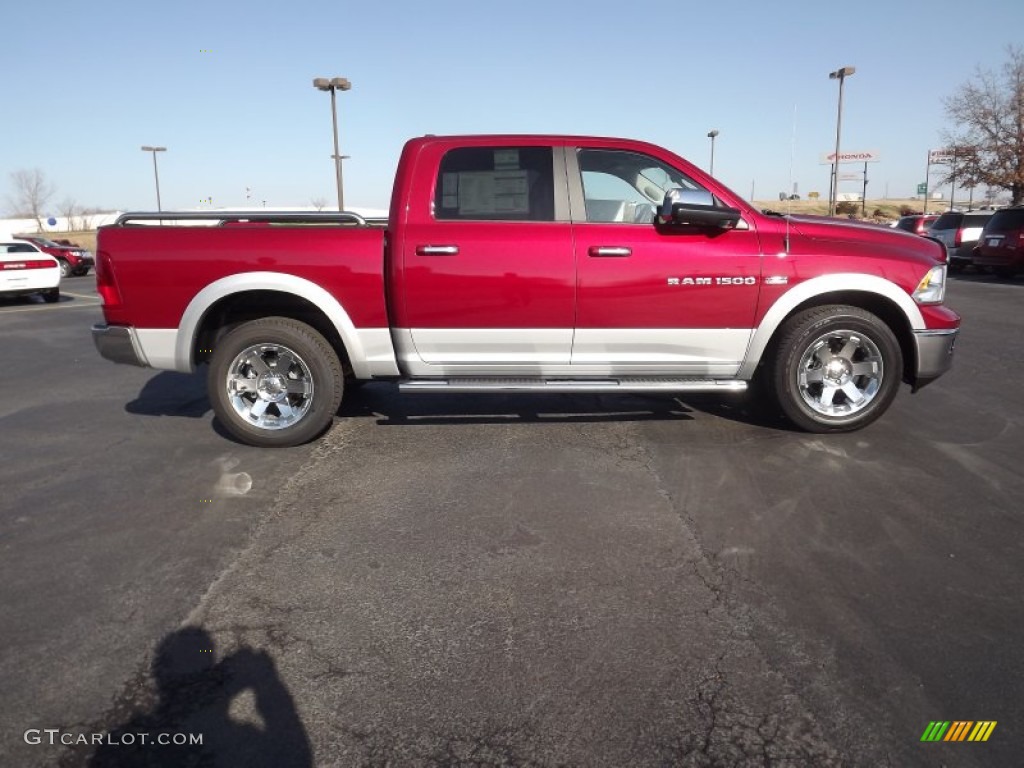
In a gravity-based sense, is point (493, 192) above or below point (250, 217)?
above

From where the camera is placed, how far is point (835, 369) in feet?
16.8

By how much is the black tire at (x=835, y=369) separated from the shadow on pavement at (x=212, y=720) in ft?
12.6

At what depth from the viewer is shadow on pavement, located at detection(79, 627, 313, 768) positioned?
212cm

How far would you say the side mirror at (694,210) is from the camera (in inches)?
180

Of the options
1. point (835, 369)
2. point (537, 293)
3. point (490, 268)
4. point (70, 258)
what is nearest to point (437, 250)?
point (490, 268)

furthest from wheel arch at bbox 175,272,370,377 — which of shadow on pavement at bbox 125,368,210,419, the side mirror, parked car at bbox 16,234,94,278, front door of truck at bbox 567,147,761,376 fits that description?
parked car at bbox 16,234,94,278

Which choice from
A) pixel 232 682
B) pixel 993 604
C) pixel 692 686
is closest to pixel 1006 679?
pixel 993 604

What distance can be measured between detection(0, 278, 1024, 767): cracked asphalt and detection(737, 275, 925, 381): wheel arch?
58cm

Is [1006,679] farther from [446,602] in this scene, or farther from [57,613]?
[57,613]

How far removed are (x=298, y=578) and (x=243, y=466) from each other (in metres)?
1.75

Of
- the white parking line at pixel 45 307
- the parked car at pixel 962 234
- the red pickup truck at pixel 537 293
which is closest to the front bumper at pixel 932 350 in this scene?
the red pickup truck at pixel 537 293

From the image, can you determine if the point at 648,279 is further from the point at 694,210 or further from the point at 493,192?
the point at 493,192

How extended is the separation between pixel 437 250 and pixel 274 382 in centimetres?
152

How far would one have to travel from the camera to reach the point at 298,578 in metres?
3.19
